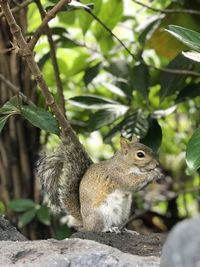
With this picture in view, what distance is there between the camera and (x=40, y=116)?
6.52ft

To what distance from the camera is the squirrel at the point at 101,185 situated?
2.25m

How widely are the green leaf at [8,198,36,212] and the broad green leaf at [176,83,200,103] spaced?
0.64 metres

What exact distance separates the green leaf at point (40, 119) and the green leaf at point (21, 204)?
0.78 metres

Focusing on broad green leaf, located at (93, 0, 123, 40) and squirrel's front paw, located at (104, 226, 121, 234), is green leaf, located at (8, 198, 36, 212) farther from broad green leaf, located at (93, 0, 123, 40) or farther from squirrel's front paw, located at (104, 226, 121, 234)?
broad green leaf, located at (93, 0, 123, 40)

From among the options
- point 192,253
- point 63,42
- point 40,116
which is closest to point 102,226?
point 40,116

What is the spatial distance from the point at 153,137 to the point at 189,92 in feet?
0.67

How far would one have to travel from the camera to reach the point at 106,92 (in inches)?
134

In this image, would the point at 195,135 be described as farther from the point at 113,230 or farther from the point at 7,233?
the point at 7,233

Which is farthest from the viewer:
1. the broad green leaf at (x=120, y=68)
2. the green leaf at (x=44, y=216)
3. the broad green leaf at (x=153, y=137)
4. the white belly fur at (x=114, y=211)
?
the broad green leaf at (x=120, y=68)

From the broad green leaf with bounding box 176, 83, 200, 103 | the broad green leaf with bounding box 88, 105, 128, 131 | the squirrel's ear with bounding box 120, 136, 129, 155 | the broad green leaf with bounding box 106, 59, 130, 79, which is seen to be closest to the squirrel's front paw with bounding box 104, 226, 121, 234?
the squirrel's ear with bounding box 120, 136, 129, 155

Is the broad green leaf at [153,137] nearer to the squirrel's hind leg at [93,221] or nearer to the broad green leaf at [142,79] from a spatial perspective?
the broad green leaf at [142,79]

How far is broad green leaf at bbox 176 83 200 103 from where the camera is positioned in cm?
262

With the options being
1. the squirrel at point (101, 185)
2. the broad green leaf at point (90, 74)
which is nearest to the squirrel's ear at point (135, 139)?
the squirrel at point (101, 185)

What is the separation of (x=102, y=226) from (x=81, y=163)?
0.22 meters
